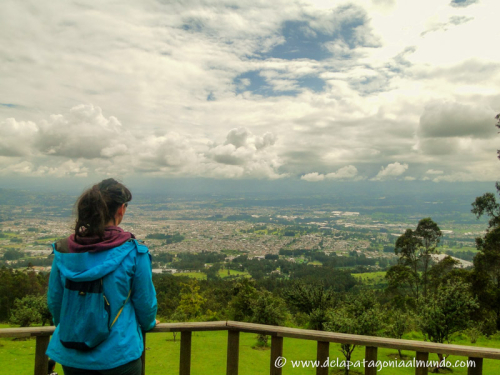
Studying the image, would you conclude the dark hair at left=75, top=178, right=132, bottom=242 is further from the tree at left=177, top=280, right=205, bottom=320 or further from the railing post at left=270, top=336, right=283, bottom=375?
the tree at left=177, top=280, right=205, bottom=320

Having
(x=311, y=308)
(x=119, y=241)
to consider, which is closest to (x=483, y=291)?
(x=311, y=308)

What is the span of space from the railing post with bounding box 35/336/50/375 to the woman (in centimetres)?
69

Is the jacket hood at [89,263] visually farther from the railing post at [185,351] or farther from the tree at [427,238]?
the tree at [427,238]

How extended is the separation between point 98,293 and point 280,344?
1.40 meters

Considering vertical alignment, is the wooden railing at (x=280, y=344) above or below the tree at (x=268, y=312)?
above

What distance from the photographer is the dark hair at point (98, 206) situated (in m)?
1.62

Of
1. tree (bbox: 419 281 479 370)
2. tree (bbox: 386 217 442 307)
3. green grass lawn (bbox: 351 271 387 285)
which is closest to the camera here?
tree (bbox: 419 281 479 370)

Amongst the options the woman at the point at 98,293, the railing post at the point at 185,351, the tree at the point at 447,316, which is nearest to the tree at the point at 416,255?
the tree at the point at 447,316

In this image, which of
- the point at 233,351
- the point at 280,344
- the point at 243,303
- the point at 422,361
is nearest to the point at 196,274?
the point at 243,303

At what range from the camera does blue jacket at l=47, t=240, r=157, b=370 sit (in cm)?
154

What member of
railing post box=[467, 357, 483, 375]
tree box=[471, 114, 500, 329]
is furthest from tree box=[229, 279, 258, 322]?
railing post box=[467, 357, 483, 375]

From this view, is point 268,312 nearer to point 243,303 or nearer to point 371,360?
point 243,303

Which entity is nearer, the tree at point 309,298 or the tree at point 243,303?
the tree at point 309,298

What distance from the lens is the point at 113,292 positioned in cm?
155
